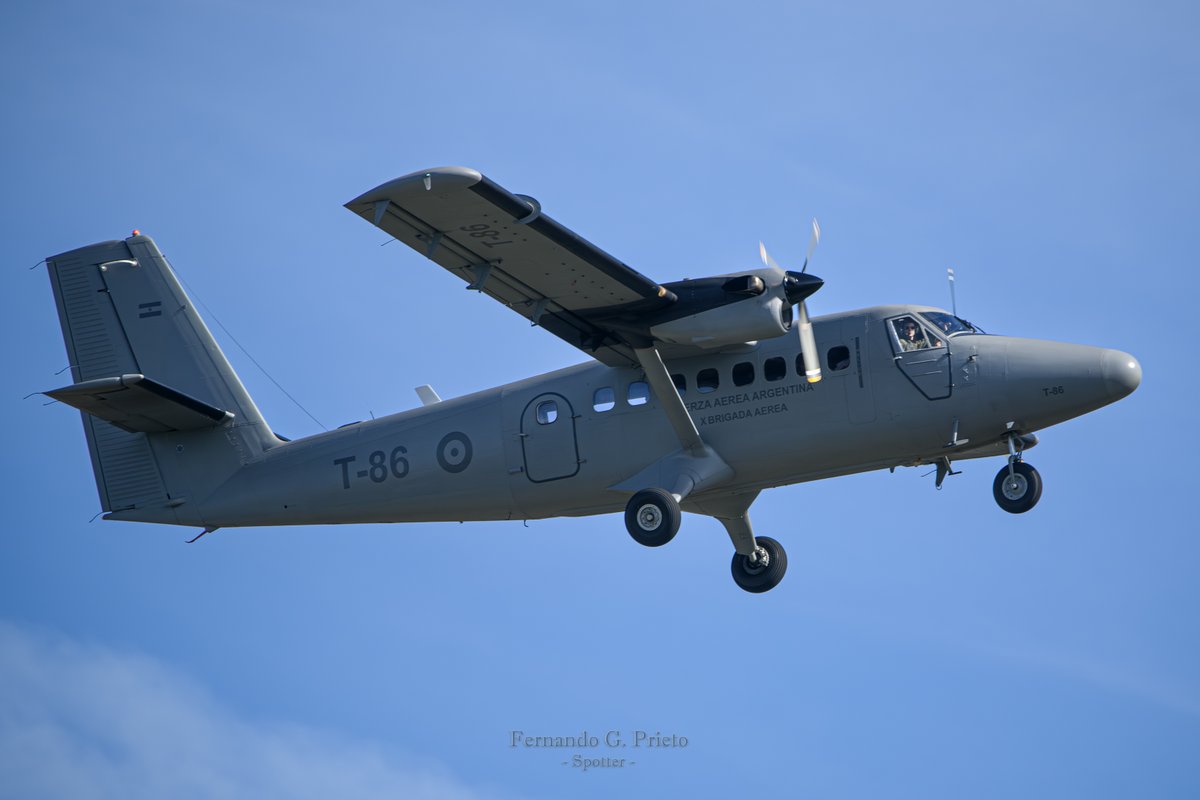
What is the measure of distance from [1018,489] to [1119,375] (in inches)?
70.8

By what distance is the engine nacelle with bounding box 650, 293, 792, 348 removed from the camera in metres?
17.2

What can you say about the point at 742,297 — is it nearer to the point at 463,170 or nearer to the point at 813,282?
the point at 813,282

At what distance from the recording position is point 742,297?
1730 cm

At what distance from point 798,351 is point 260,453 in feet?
25.8

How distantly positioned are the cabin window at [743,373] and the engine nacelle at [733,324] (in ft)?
2.24

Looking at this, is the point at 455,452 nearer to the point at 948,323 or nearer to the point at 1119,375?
the point at 948,323

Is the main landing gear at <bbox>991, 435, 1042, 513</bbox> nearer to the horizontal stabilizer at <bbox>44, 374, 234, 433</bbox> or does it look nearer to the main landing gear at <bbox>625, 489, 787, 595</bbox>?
the main landing gear at <bbox>625, 489, 787, 595</bbox>

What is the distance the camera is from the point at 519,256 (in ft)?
55.6

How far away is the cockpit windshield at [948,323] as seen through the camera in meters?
17.8

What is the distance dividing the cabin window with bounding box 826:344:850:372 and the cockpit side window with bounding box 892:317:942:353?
0.65m

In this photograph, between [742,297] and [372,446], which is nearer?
[742,297]

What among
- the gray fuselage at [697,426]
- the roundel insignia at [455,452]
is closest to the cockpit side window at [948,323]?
the gray fuselage at [697,426]

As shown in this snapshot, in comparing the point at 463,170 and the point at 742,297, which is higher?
the point at 463,170

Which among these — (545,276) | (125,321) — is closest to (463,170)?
(545,276)
